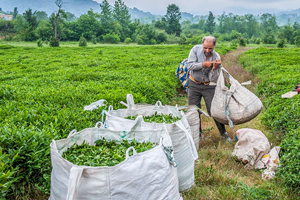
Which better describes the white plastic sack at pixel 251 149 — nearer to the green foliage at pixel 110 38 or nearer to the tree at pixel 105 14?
the green foliage at pixel 110 38

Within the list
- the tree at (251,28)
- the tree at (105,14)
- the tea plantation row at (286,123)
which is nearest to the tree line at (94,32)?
the tree at (105,14)

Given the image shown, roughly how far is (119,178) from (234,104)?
265 cm

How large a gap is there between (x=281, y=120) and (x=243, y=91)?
1.31 metres

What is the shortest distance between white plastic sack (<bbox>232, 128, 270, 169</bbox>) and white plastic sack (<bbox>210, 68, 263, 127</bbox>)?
0.82ft

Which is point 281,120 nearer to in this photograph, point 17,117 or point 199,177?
point 199,177

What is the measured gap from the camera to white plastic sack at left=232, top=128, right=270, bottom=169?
12.1 feet

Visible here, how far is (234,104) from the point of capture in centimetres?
400

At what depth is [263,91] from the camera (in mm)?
7938

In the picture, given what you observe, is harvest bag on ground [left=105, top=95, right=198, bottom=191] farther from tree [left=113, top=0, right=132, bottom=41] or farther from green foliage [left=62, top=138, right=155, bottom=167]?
tree [left=113, top=0, right=132, bottom=41]

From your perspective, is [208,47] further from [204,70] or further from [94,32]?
[94,32]

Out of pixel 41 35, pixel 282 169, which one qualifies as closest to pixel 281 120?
pixel 282 169

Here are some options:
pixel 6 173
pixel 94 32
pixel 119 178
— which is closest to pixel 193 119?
pixel 119 178

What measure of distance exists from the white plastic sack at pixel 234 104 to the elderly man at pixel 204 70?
0.72 feet

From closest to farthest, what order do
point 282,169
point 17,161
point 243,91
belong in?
point 17,161, point 282,169, point 243,91
